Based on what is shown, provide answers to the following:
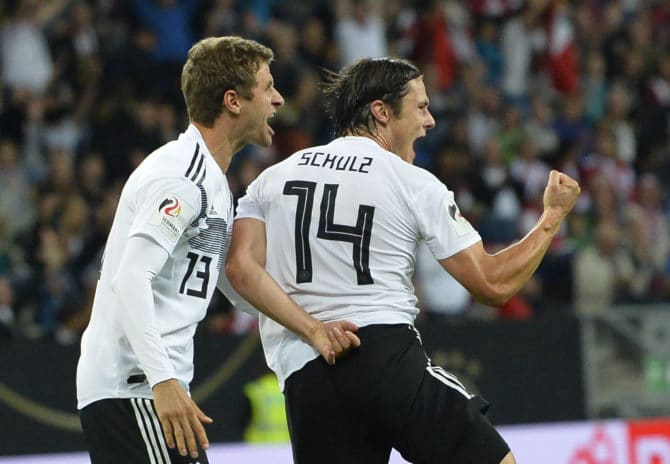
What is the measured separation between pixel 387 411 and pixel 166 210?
100cm

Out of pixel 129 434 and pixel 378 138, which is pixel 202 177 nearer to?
pixel 378 138

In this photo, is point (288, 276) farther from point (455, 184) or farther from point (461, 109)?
point (461, 109)

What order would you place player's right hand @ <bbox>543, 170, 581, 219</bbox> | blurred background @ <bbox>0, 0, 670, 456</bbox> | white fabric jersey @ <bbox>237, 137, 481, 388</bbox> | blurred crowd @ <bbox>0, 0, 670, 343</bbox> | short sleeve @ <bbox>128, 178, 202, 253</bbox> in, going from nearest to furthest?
short sleeve @ <bbox>128, 178, 202, 253</bbox> < white fabric jersey @ <bbox>237, 137, 481, 388</bbox> < player's right hand @ <bbox>543, 170, 581, 219</bbox> < blurred background @ <bbox>0, 0, 670, 456</bbox> < blurred crowd @ <bbox>0, 0, 670, 343</bbox>

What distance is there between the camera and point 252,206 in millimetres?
4676

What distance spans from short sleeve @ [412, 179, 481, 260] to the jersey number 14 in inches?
6.7

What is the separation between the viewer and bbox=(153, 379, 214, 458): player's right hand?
387cm

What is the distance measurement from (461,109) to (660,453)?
16.6 feet

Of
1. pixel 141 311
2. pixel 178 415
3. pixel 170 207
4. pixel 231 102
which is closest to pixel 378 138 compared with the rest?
pixel 231 102

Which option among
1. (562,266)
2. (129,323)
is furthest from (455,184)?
(129,323)

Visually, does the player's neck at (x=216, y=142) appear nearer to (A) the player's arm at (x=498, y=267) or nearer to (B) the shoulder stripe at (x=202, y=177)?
(B) the shoulder stripe at (x=202, y=177)

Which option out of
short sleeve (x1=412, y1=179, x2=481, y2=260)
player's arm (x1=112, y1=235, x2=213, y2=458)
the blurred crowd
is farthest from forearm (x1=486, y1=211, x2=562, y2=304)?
the blurred crowd

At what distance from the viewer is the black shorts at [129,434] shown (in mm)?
4086

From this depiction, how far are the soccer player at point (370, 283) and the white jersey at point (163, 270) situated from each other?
1.11 ft

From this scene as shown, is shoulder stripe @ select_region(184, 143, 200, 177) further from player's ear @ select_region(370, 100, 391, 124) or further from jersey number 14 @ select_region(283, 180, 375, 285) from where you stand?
player's ear @ select_region(370, 100, 391, 124)
